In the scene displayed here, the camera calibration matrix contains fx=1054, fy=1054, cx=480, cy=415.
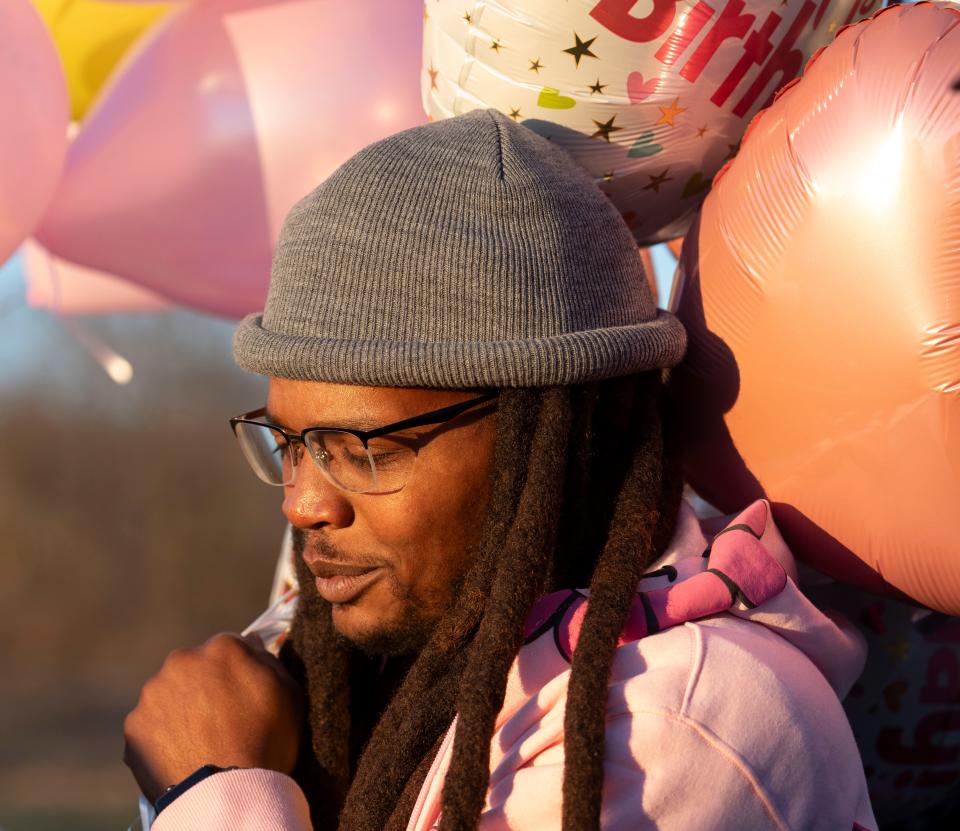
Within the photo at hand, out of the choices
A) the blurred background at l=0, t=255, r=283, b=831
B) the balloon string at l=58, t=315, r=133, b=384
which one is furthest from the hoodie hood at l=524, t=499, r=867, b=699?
the blurred background at l=0, t=255, r=283, b=831

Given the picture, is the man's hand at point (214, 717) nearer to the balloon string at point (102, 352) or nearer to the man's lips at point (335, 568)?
the man's lips at point (335, 568)

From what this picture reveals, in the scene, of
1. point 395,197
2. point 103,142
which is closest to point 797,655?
point 395,197

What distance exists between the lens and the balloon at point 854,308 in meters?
1.42

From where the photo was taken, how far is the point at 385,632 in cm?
166

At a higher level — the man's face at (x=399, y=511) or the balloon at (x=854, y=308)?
the balloon at (x=854, y=308)

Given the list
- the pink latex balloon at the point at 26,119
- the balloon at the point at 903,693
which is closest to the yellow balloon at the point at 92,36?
the pink latex balloon at the point at 26,119

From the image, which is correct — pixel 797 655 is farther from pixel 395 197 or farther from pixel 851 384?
pixel 395 197

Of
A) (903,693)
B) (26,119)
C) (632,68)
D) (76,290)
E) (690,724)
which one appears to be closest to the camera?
(690,724)

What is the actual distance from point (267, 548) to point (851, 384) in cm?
860

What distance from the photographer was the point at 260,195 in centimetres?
255

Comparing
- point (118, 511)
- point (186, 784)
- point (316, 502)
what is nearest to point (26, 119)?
point (316, 502)

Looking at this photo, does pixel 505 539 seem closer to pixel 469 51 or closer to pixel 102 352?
pixel 469 51

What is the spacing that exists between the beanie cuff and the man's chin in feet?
1.24

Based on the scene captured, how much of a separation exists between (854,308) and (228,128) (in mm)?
A: 1630
